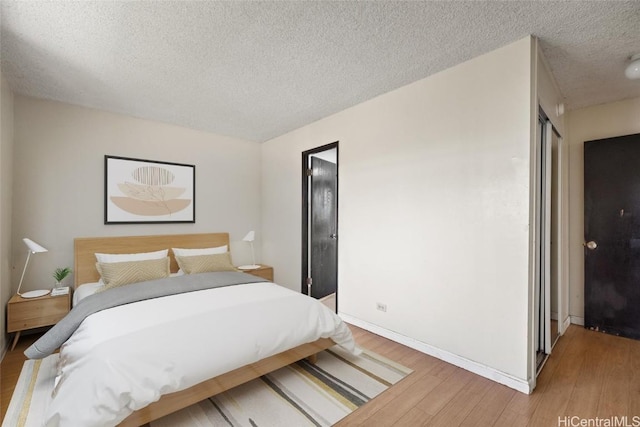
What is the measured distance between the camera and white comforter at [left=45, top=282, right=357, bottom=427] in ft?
4.53

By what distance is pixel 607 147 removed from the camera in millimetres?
2947

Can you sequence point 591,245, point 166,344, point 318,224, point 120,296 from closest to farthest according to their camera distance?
point 166,344 → point 120,296 → point 591,245 → point 318,224

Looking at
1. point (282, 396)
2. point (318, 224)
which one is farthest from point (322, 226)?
Result: point (282, 396)

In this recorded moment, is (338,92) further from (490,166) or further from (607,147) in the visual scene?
(607,147)

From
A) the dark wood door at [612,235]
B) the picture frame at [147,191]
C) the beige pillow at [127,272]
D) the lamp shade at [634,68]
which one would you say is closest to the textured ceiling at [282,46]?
the lamp shade at [634,68]

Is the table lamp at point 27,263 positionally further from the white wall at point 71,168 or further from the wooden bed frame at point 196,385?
the wooden bed frame at point 196,385

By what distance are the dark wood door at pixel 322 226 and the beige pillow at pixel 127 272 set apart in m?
1.94

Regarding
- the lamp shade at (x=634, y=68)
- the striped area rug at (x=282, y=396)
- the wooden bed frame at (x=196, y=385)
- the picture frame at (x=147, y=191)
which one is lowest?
the striped area rug at (x=282, y=396)

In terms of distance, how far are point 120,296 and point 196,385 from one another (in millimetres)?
1041

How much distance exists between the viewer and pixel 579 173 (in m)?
3.19

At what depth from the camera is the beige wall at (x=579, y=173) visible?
9.95 ft

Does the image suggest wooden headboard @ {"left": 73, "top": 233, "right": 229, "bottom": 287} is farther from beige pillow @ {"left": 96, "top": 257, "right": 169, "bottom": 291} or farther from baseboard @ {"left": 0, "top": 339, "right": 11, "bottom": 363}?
baseboard @ {"left": 0, "top": 339, "right": 11, "bottom": 363}

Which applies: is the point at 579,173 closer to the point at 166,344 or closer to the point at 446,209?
the point at 446,209

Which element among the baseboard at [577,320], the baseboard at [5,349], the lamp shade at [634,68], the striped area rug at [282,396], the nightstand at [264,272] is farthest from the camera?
the nightstand at [264,272]
